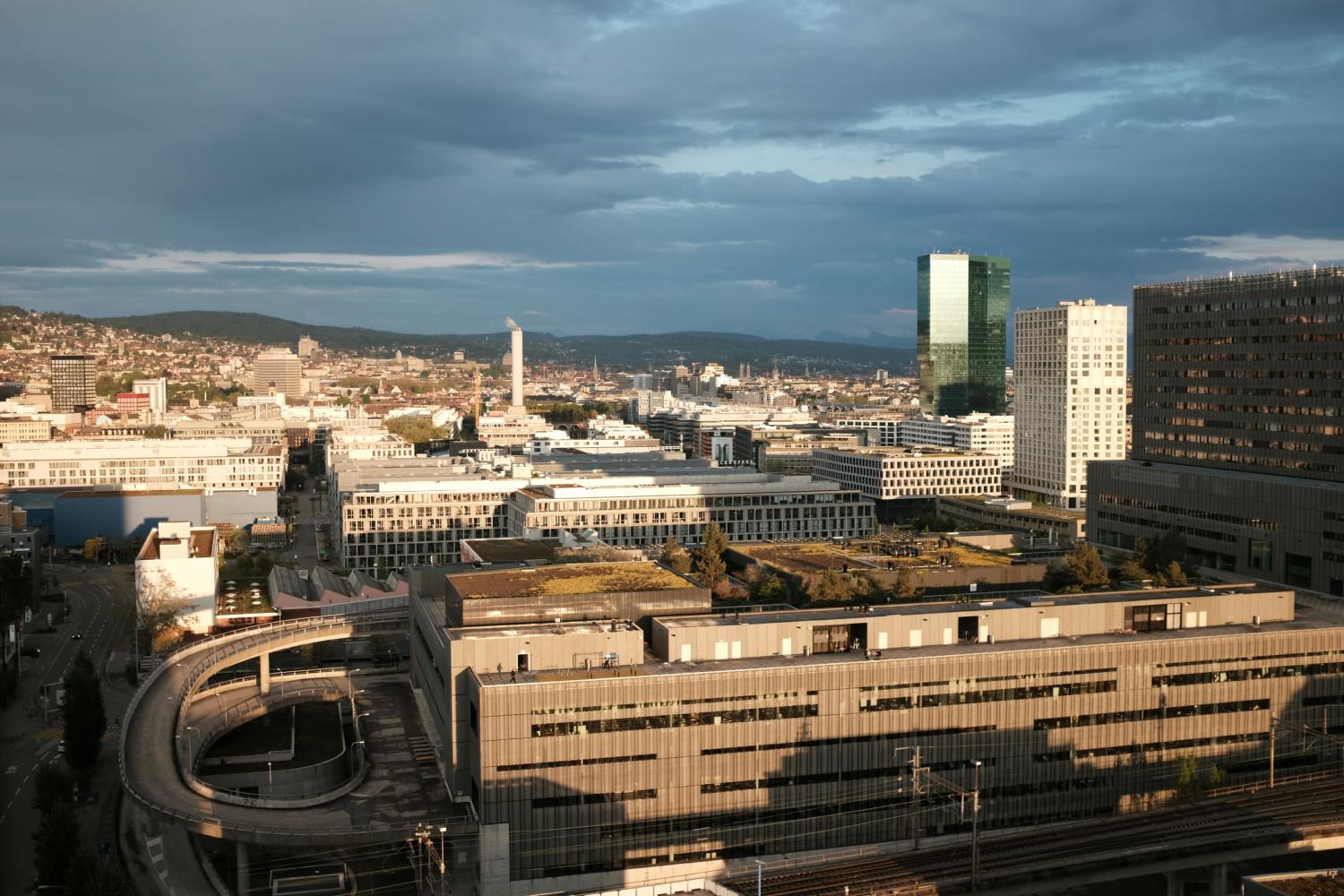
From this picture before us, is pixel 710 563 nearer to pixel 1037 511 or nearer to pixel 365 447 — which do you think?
pixel 1037 511

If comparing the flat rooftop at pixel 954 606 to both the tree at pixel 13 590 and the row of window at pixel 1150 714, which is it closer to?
the row of window at pixel 1150 714

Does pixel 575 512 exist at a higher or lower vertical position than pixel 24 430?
lower

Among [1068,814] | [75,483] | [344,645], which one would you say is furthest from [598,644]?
[75,483]

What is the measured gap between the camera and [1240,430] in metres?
60.0

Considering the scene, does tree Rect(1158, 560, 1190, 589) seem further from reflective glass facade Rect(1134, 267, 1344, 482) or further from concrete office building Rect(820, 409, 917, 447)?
concrete office building Rect(820, 409, 917, 447)

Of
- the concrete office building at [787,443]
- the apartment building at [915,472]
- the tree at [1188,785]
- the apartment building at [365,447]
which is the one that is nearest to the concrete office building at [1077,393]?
the apartment building at [915,472]

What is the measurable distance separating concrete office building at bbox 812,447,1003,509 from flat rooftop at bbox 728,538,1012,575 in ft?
157

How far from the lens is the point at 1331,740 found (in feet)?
122

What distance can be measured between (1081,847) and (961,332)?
500 ft

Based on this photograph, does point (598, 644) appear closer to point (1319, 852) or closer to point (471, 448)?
point (1319, 852)

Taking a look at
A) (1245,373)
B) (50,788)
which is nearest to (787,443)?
(1245,373)

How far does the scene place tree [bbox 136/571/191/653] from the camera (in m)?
54.7

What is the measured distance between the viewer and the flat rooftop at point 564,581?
37.9 m

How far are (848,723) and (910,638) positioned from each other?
3846mm
